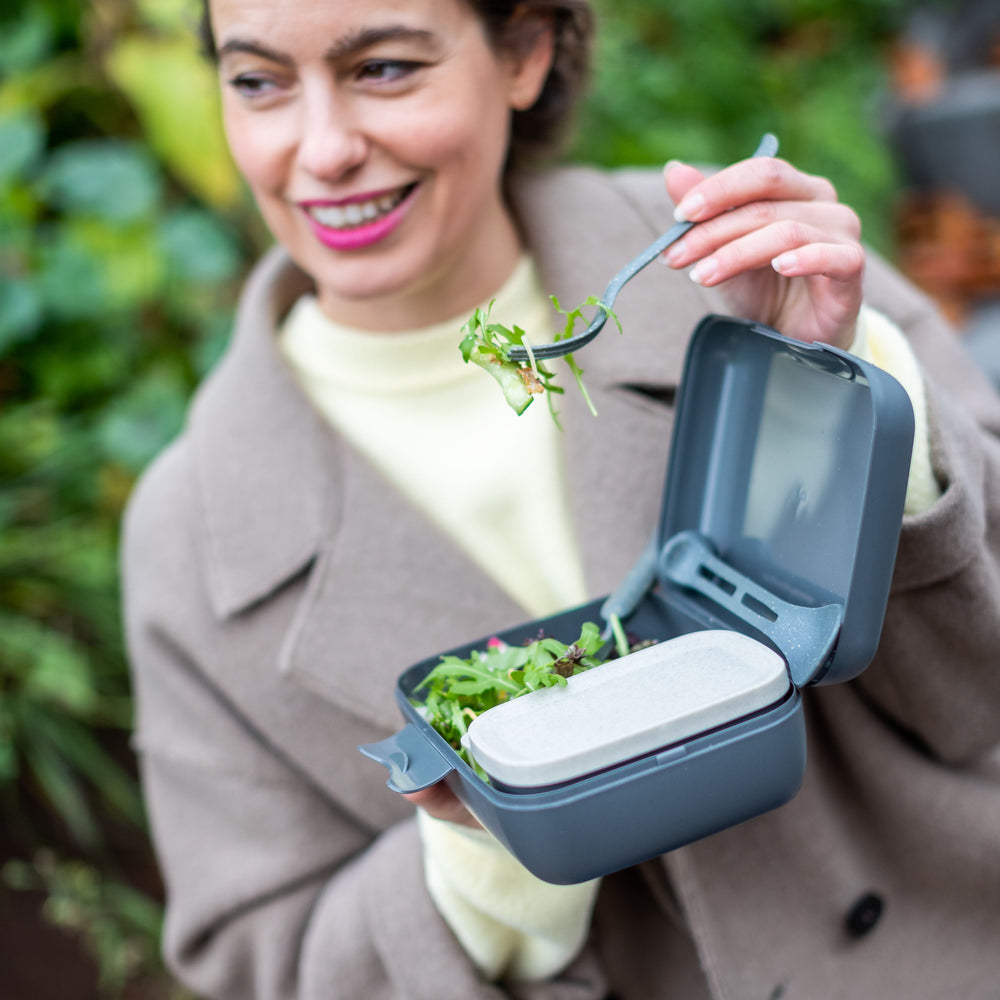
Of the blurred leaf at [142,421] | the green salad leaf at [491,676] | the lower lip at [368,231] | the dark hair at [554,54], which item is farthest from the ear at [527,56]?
the blurred leaf at [142,421]

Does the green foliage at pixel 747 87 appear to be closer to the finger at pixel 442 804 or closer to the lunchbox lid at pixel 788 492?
the lunchbox lid at pixel 788 492

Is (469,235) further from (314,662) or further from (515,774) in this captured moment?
(515,774)

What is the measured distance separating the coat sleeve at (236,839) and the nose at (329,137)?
54cm

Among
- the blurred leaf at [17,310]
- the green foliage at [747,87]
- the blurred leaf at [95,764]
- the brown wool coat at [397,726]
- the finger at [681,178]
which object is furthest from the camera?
the green foliage at [747,87]

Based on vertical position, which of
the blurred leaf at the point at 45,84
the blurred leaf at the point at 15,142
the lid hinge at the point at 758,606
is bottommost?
the lid hinge at the point at 758,606

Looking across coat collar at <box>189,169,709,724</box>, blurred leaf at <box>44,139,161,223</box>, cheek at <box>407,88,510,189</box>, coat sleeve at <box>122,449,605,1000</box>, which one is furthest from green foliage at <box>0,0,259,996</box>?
cheek at <box>407,88,510,189</box>

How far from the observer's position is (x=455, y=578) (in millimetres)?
1329

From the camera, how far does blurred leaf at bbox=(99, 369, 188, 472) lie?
2.38 meters

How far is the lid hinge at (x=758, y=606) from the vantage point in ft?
2.83

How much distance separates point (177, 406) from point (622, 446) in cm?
152

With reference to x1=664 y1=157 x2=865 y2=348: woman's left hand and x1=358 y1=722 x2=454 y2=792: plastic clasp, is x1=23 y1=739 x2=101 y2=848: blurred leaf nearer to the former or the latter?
x1=358 y1=722 x2=454 y2=792: plastic clasp

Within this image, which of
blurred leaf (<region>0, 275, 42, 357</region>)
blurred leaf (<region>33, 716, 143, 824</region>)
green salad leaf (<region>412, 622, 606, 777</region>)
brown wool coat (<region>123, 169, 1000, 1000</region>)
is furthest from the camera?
blurred leaf (<region>0, 275, 42, 357</region>)

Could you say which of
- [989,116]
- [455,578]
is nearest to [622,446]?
[455,578]

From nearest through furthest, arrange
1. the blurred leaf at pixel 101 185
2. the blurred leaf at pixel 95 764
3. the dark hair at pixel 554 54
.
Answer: the dark hair at pixel 554 54 < the blurred leaf at pixel 95 764 < the blurred leaf at pixel 101 185
